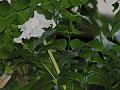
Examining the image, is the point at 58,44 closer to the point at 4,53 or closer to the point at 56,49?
the point at 56,49

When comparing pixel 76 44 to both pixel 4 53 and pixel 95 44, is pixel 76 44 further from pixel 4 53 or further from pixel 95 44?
pixel 4 53

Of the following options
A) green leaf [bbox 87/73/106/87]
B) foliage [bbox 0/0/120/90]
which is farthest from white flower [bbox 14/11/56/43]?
green leaf [bbox 87/73/106/87]

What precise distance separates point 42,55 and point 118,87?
0.16 metres

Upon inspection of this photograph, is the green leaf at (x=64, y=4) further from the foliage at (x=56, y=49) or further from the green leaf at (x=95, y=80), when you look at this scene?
the green leaf at (x=95, y=80)

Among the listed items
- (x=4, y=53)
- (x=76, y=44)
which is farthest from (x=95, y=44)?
(x=4, y=53)

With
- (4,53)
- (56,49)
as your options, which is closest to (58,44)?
(56,49)

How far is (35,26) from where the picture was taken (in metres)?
0.67

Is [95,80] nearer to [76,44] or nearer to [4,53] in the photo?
[76,44]

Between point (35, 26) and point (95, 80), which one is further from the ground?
point (35, 26)

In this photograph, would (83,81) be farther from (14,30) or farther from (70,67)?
(14,30)

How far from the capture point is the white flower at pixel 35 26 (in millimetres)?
659

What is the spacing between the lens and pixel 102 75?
2.36ft

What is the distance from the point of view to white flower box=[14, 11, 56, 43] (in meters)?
0.66

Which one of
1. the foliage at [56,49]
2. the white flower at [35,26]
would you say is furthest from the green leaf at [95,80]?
the white flower at [35,26]
